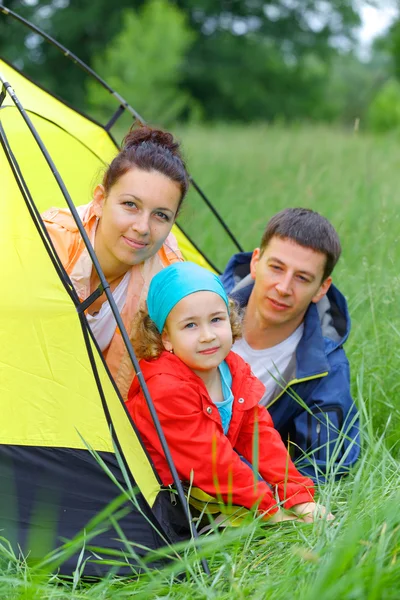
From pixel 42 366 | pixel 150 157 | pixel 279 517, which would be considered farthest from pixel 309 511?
pixel 150 157

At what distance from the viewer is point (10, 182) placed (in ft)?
7.27

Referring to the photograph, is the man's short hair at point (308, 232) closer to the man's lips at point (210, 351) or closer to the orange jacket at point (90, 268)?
the orange jacket at point (90, 268)

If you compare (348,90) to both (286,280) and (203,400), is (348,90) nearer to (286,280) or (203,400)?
(286,280)

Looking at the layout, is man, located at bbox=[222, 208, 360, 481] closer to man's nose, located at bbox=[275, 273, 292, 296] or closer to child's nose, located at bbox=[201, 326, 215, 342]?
man's nose, located at bbox=[275, 273, 292, 296]

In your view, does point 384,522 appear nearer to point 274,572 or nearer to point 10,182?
point 274,572

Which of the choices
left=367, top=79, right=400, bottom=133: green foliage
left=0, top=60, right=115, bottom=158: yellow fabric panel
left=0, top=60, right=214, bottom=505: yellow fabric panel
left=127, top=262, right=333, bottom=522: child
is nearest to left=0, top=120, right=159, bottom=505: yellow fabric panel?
left=0, top=60, right=214, bottom=505: yellow fabric panel

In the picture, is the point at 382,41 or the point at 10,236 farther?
the point at 382,41

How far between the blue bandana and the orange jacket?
0.77 ft

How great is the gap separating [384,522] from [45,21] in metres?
A: 20.7

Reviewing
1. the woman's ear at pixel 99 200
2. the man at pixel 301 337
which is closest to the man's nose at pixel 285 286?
the man at pixel 301 337

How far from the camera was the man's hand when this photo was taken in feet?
6.66

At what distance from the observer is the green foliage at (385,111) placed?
2348 cm

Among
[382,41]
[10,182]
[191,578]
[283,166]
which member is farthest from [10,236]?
[382,41]

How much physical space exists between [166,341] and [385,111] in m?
23.7
